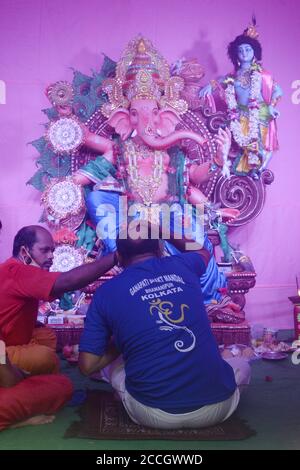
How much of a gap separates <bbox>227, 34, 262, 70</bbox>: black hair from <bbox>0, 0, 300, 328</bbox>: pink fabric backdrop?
0.52 m

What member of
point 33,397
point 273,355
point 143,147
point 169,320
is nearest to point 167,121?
point 143,147

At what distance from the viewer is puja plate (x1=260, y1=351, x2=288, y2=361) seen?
436cm

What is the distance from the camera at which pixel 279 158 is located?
6.12 m

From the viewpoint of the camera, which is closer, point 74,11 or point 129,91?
point 129,91

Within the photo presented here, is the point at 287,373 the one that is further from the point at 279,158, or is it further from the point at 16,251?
the point at 279,158

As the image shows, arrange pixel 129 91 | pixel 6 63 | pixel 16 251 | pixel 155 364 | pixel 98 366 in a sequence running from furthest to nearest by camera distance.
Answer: pixel 6 63, pixel 129 91, pixel 16 251, pixel 98 366, pixel 155 364

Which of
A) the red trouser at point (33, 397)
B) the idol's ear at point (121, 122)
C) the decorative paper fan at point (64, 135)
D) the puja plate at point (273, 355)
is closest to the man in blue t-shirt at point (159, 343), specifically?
the red trouser at point (33, 397)

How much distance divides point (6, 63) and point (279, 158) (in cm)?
294

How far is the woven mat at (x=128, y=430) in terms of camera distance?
8.87 feet

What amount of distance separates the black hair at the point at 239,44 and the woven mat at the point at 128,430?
11.9 feet

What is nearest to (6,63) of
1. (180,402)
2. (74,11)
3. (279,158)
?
(74,11)

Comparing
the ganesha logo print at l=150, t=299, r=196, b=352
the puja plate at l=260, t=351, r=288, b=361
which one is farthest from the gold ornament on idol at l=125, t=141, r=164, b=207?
the ganesha logo print at l=150, t=299, r=196, b=352

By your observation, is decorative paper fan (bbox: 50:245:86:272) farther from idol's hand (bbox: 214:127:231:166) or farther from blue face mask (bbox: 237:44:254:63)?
blue face mask (bbox: 237:44:254:63)

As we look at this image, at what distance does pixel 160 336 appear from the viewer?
266cm
